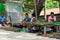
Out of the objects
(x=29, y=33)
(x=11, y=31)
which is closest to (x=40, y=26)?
(x=29, y=33)

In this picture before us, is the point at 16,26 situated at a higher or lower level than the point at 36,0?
lower

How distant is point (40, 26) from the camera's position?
12031 mm

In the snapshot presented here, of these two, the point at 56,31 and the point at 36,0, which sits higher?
the point at 36,0

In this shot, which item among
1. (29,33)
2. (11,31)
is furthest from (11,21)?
(29,33)

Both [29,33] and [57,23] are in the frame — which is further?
[29,33]

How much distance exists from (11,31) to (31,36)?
6.92 feet

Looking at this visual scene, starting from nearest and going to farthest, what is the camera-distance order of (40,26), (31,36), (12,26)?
(31,36) < (40,26) < (12,26)

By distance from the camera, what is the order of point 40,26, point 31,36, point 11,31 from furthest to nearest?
point 11,31 < point 40,26 < point 31,36

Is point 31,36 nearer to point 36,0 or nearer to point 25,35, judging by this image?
point 25,35

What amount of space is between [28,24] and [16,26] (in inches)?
60.6

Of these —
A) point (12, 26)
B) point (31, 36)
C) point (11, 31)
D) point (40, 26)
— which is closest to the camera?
point (31, 36)

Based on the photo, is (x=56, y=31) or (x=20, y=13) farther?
(x=20, y=13)

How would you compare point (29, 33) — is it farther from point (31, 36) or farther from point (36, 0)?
point (36, 0)

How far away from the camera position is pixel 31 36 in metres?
11.3
